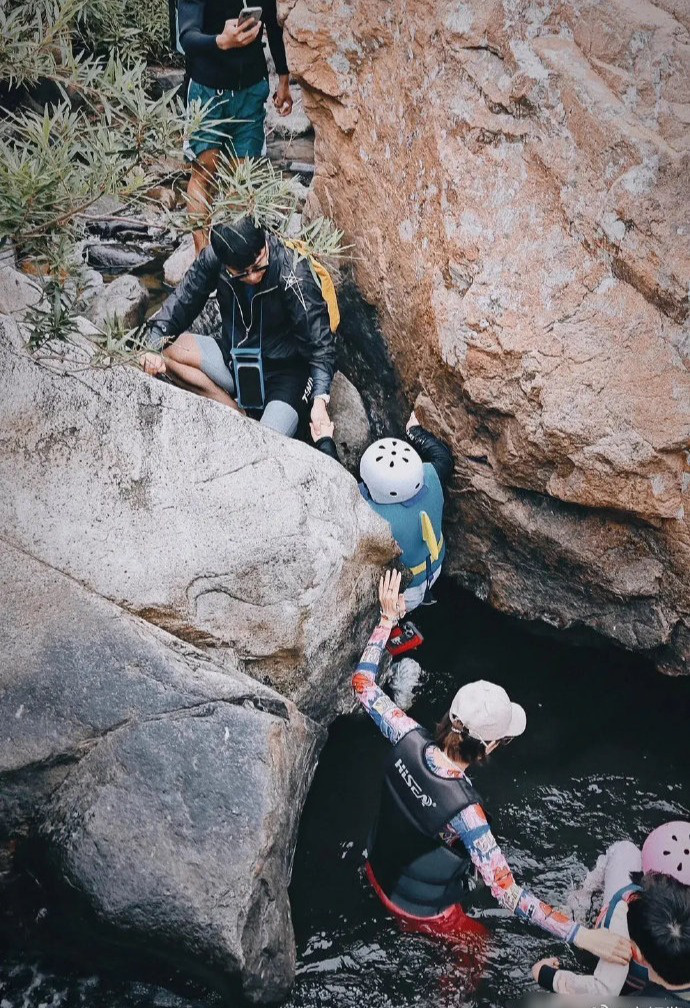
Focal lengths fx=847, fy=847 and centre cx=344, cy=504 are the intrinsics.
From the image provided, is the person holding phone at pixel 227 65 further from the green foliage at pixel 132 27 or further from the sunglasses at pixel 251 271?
the green foliage at pixel 132 27

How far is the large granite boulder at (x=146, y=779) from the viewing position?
402 cm

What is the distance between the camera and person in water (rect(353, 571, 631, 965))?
4.21 metres

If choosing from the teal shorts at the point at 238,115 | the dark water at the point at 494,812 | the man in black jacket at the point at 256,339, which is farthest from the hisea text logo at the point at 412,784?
the teal shorts at the point at 238,115

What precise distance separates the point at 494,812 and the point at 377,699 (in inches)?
52.3

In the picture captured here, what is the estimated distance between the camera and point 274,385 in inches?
252

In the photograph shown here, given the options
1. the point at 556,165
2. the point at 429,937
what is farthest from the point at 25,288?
the point at 429,937

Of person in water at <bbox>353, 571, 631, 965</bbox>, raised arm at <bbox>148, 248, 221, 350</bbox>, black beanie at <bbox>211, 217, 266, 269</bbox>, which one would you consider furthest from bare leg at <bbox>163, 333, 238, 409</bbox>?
person in water at <bbox>353, 571, 631, 965</bbox>

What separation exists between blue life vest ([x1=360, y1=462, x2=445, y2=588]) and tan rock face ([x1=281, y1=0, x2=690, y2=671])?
391 mm

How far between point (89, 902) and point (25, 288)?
3712 millimetres

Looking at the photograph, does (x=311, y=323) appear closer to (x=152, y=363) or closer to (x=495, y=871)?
(x=152, y=363)

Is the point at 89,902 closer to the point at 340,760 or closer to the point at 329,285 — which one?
the point at 340,760

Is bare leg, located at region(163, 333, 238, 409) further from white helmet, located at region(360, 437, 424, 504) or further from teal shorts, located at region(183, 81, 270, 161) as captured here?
teal shorts, located at region(183, 81, 270, 161)

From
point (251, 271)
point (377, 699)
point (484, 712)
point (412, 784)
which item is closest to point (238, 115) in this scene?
point (251, 271)

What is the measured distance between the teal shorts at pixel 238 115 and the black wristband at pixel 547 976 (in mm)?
5837
